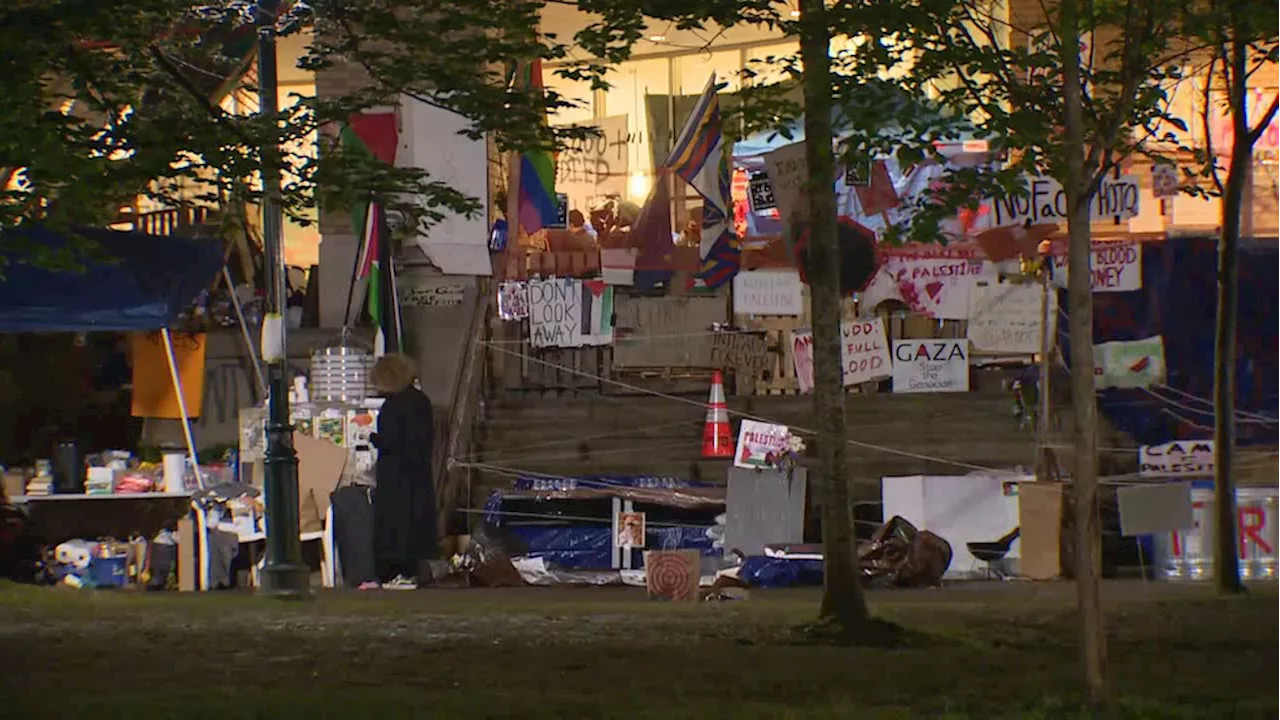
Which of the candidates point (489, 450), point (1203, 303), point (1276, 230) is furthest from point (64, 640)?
point (1276, 230)

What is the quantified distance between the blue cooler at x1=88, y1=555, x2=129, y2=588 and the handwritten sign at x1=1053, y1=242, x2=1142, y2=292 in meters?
9.76

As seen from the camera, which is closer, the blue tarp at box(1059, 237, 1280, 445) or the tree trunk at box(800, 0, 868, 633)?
the tree trunk at box(800, 0, 868, 633)

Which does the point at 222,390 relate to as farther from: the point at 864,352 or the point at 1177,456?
the point at 1177,456

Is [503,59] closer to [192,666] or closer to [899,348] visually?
[192,666]

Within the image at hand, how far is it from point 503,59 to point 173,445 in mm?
10104

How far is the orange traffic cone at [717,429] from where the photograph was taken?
62.2 ft

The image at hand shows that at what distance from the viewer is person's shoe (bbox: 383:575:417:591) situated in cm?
1722

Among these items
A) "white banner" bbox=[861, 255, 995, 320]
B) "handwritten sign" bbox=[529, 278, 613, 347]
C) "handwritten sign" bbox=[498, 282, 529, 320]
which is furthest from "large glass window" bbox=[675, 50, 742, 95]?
"white banner" bbox=[861, 255, 995, 320]

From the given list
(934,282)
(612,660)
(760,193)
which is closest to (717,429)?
(934,282)

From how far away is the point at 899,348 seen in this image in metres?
19.0

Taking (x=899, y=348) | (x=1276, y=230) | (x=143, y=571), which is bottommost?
(x=143, y=571)

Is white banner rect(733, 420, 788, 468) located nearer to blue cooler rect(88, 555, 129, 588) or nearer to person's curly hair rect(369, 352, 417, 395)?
person's curly hair rect(369, 352, 417, 395)

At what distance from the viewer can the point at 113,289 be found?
711 inches

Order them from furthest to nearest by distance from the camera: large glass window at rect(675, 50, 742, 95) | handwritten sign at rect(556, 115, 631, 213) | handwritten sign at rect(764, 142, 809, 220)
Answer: large glass window at rect(675, 50, 742, 95) < handwritten sign at rect(556, 115, 631, 213) < handwritten sign at rect(764, 142, 809, 220)
